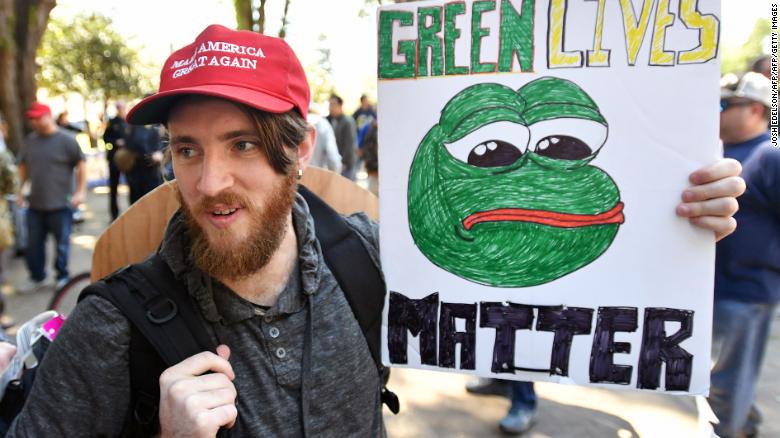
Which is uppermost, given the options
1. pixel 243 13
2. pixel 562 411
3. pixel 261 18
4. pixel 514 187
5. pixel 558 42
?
pixel 261 18

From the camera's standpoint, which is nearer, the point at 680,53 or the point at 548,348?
the point at 680,53

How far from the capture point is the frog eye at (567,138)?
1282mm

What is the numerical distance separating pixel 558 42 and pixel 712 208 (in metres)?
0.48

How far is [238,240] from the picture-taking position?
1361mm

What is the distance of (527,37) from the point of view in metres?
1.29

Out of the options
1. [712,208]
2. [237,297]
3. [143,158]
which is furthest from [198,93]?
[143,158]

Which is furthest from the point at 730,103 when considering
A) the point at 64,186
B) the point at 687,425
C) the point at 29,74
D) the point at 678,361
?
the point at 29,74

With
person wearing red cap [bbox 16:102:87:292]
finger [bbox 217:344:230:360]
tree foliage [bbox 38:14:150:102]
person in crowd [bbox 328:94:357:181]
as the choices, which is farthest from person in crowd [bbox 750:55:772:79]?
tree foliage [bbox 38:14:150:102]

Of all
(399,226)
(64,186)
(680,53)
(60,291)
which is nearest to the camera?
(680,53)

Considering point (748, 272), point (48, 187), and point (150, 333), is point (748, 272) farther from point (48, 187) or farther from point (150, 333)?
point (48, 187)

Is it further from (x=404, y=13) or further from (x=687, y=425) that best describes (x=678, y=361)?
(x=687, y=425)

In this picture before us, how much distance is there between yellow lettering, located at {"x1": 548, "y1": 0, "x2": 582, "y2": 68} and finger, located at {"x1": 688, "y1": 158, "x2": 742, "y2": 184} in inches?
13.7

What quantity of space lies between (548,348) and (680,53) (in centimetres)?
71

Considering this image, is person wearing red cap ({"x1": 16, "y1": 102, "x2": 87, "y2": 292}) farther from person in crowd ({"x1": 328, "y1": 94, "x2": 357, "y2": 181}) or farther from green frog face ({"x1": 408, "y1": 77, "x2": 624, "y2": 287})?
green frog face ({"x1": 408, "y1": 77, "x2": 624, "y2": 287})
